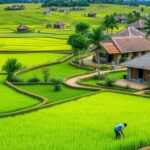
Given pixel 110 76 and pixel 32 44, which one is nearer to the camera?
pixel 110 76

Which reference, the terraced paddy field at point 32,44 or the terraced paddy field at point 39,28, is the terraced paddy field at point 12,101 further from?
the terraced paddy field at point 39,28

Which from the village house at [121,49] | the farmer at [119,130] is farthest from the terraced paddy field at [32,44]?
the farmer at [119,130]

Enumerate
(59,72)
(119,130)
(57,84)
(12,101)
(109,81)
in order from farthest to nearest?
(59,72), (109,81), (57,84), (12,101), (119,130)

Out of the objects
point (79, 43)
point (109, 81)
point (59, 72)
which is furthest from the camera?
point (79, 43)

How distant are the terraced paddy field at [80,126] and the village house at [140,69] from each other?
9.04m

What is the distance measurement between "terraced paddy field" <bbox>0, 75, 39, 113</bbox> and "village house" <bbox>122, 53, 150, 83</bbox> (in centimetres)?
1217

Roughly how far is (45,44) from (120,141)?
54902 millimetres

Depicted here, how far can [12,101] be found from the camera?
34312 mm

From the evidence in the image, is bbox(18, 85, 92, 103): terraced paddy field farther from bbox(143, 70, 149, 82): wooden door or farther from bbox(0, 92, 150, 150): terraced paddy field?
bbox(143, 70, 149, 82): wooden door

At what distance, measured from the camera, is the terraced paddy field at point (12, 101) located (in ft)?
105

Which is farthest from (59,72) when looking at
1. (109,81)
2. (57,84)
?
(57,84)

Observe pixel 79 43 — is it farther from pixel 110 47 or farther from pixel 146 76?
pixel 146 76

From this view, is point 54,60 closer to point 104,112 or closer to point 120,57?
point 120,57

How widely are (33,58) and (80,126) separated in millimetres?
36824
